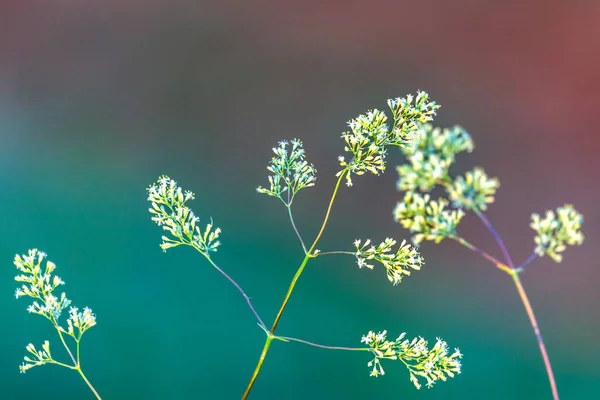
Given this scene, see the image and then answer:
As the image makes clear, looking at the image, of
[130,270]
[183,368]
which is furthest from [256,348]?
[130,270]

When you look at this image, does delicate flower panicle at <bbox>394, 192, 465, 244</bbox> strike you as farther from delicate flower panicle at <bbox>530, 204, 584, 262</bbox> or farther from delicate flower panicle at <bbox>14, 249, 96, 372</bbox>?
delicate flower panicle at <bbox>14, 249, 96, 372</bbox>

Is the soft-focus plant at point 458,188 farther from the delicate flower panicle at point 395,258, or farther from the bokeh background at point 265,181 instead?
the bokeh background at point 265,181

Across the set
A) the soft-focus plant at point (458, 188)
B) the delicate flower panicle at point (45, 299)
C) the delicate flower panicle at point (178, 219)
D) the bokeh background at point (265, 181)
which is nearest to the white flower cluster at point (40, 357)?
the delicate flower panicle at point (45, 299)

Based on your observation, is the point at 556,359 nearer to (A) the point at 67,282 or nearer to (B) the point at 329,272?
(B) the point at 329,272

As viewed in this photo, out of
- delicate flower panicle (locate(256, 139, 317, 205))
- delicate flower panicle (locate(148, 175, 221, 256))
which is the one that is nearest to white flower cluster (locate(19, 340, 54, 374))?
delicate flower panicle (locate(148, 175, 221, 256))

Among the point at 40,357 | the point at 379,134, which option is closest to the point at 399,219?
the point at 379,134
